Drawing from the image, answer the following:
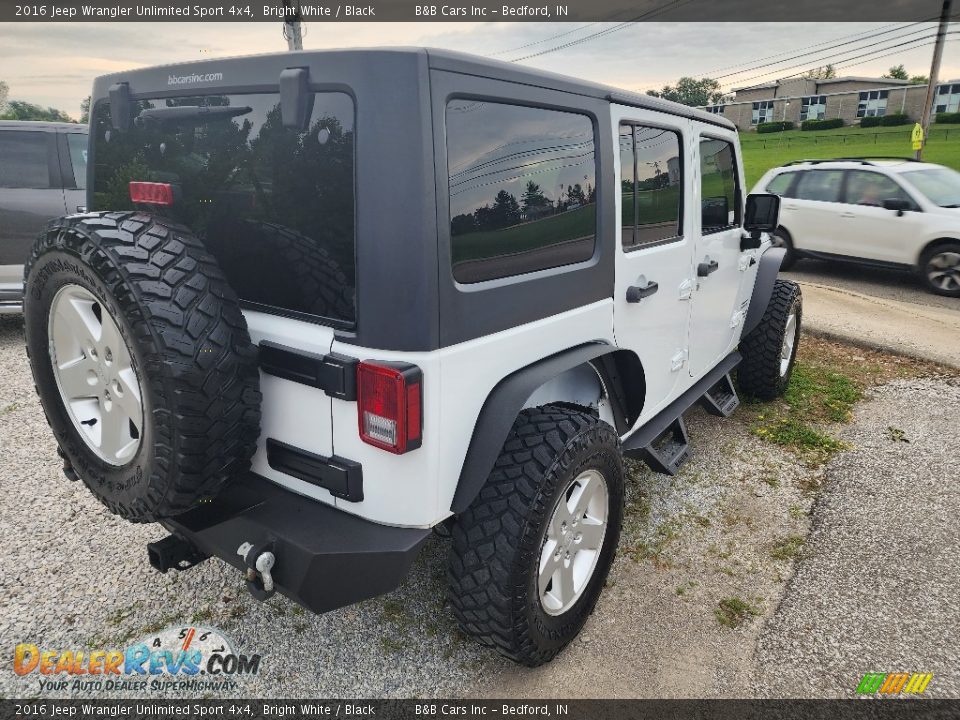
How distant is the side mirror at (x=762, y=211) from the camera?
4.09 meters

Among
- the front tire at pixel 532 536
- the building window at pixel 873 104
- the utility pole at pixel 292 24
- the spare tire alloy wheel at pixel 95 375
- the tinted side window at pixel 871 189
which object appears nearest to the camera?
the spare tire alloy wheel at pixel 95 375

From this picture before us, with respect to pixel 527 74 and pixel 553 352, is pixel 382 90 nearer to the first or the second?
pixel 527 74

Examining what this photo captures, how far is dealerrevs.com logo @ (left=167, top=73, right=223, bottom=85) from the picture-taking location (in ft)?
7.07

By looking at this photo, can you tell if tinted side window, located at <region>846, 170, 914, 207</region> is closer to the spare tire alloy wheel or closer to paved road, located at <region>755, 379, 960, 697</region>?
paved road, located at <region>755, 379, 960, 697</region>

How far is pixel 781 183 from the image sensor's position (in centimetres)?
1012

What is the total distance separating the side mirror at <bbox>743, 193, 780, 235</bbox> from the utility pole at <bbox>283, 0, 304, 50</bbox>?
10234 mm

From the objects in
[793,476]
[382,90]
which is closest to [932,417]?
[793,476]

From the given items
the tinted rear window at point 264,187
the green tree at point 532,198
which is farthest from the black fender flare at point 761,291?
the tinted rear window at point 264,187

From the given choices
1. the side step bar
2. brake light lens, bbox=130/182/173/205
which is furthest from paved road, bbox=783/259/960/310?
brake light lens, bbox=130/182/173/205

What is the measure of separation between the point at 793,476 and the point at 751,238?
1.59 m

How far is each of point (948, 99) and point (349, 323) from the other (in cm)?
8064

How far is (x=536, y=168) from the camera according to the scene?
2.26 meters

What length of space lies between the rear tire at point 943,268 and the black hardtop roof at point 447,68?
24.9 ft

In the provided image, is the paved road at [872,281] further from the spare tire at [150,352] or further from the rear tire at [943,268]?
the spare tire at [150,352]
